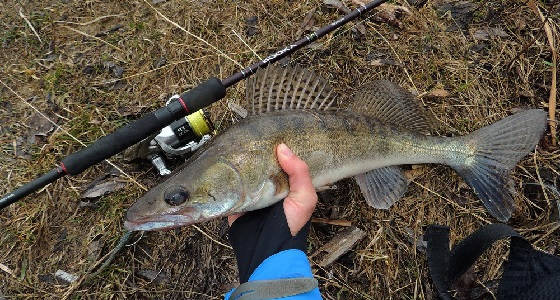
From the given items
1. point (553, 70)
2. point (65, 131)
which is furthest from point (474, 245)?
point (65, 131)

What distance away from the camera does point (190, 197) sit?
2.65 metres

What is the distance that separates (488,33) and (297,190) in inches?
103

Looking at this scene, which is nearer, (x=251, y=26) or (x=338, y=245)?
(x=338, y=245)

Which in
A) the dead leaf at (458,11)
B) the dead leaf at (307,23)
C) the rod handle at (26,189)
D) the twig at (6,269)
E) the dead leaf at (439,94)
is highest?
the rod handle at (26,189)

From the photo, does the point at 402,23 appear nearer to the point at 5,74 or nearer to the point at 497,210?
the point at 497,210

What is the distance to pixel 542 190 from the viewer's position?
3512 mm

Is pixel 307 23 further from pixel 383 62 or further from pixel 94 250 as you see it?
pixel 94 250

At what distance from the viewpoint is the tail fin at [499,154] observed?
319 centimetres

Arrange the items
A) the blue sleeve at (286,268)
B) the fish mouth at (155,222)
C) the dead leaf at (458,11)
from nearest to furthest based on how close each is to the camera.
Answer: the blue sleeve at (286,268)
the fish mouth at (155,222)
the dead leaf at (458,11)

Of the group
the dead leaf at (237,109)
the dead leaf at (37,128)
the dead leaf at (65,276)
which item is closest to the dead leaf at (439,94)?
the dead leaf at (237,109)

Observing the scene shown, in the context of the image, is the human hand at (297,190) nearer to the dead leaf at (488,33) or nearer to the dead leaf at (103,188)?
the dead leaf at (103,188)

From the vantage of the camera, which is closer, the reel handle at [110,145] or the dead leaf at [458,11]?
the reel handle at [110,145]

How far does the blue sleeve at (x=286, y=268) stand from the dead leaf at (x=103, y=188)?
1723mm

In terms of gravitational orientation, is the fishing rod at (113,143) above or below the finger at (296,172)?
above
